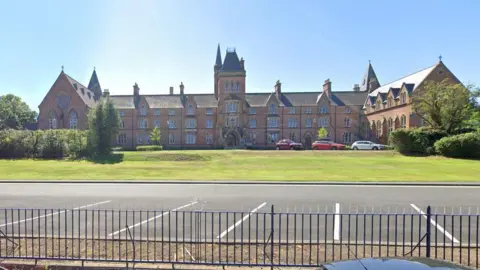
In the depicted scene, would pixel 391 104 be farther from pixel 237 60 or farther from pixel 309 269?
pixel 309 269

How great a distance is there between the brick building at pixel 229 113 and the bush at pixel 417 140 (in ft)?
80.5

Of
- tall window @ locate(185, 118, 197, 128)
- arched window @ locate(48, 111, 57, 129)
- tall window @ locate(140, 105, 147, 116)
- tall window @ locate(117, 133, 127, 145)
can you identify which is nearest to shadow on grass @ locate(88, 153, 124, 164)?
tall window @ locate(185, 118, 197, 128)

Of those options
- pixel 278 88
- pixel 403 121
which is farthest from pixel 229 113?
pixel 403 121

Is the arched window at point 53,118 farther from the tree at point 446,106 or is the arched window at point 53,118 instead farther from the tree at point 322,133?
the tree at point 446,106

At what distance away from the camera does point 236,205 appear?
12352 millimetres

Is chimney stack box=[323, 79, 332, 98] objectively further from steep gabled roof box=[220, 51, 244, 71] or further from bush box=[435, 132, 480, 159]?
bush box=[435, 132, 480, 159]

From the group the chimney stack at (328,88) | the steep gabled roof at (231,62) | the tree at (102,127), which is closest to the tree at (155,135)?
the steep gabled roof at (231,62)

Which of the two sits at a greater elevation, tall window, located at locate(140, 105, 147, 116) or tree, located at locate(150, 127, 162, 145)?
tall window, located at locate(140, 105, 147, 116)

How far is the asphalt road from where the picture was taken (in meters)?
8.98

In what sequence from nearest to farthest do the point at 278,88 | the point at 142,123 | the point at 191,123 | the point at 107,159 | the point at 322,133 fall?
1. the point at 107,159
2. the point at 322,133
3. the point at 191,123
4. the point at 142,123
5. the point at 278,88

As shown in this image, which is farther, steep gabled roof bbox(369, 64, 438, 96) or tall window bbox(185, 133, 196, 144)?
tall window bbox(185, 133, 196, 144)

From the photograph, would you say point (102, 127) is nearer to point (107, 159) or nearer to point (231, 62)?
point (107, 159)

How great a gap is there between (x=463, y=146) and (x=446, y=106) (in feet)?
30.2

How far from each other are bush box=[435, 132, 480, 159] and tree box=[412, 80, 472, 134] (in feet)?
20.0
